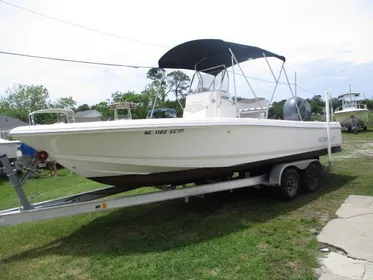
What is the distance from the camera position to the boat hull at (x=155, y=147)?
356 centimetres

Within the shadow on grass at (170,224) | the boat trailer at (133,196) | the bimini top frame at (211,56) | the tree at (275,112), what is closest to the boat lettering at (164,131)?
the boat trailer at (133,196)

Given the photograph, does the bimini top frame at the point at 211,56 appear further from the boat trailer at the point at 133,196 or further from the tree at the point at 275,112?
the boat trailer at the point at 133,196

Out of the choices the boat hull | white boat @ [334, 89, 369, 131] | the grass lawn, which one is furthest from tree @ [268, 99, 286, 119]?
white boat @ [334, 89, 369, 131]

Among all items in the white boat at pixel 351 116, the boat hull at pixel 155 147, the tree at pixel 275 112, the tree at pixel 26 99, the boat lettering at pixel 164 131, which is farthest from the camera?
the tree at pixel 26 99

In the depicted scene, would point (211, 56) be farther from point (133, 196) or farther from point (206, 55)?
point (133, 196)

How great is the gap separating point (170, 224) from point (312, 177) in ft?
10.0

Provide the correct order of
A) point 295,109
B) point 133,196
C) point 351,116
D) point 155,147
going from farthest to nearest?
point 351,116 → point 295,109 → point 133,196 → point 155,147

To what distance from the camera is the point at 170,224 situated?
4379 millimetres

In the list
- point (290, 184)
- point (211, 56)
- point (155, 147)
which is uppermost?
point (211, 56)

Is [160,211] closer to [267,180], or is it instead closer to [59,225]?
[59,225]

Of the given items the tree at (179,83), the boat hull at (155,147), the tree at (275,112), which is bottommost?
the boat hull at (155,147)

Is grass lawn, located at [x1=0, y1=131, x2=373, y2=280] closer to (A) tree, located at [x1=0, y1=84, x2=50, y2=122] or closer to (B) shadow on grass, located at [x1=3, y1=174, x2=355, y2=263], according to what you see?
(B) shadow on grass, located at [x1=3, y1=174, x2=355, y2=263]

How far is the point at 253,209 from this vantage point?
196 inches

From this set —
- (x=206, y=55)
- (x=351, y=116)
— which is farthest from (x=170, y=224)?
(x=351, y=116)
